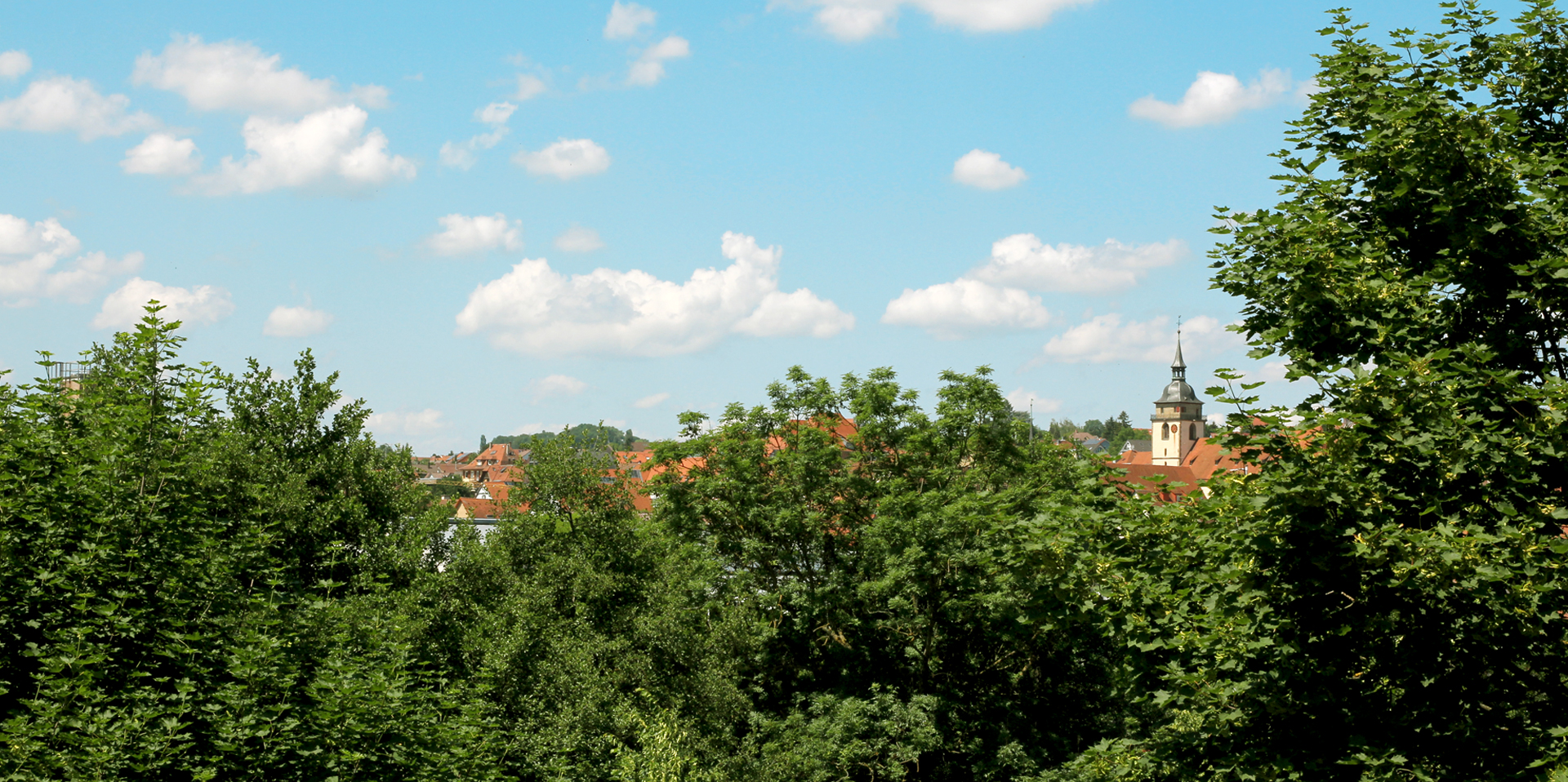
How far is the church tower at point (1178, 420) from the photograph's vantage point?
433 ft

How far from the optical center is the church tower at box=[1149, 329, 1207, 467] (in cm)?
13200

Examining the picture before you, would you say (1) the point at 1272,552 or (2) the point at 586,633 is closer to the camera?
(1) the point at 1272,552

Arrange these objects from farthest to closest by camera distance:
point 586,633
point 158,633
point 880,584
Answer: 1. point 586,633
2. point 880,584
3. point 158,633

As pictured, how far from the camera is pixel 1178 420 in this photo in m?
133

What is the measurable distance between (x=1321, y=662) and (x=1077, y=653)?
687 inches

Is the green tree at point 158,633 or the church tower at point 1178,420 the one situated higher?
the church tower at point 1178,420

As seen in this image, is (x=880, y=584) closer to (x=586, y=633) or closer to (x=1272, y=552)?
(x=586, y=633)

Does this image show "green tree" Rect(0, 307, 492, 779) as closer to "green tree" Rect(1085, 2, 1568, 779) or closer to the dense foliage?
the dense foliage

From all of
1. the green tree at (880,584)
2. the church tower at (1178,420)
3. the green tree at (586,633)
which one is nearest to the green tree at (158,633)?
the green tree at (586,633)

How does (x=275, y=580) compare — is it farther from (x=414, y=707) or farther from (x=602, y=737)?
(x=602, y=737)

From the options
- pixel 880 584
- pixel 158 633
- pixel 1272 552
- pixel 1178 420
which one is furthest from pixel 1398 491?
pixel 1178 420

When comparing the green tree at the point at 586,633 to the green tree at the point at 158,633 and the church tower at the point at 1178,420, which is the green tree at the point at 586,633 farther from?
the church tower at the point at 1178,420

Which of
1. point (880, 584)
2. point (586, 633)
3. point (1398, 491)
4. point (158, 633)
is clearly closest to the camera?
point (1398, 491)

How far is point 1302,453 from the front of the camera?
32.4ft
